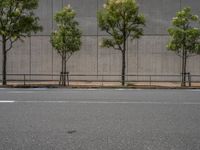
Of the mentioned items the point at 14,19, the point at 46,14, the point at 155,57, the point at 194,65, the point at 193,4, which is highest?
the point at 193,4

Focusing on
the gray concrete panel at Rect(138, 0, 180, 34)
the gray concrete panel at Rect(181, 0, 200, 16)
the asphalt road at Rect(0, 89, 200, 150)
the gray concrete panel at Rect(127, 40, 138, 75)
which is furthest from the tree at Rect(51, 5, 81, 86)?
the asphalt road at Rect(0, 89, 200, 150)

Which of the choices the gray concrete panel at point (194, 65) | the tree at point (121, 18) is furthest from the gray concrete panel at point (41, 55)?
the gray concrete panel at point (194, 65)

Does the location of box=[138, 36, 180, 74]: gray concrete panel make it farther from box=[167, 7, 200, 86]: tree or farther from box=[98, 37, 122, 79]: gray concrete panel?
box=[167, 7, 200, 86]: tree

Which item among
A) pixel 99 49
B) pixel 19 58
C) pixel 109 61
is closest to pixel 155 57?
pixel 109 61

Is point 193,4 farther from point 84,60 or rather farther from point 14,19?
point 14,19

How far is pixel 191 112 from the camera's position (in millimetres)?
10141

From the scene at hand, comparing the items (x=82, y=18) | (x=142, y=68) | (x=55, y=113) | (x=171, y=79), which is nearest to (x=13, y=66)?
(x=82, y=18)

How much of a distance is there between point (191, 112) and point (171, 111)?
24.2 inches

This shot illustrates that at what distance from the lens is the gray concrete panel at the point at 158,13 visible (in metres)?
31.0

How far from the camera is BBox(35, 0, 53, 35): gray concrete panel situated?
31.5m

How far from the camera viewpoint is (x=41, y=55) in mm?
31766

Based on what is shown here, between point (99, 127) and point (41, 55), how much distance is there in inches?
975

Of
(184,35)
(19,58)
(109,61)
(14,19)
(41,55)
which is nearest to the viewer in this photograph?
(14,19)

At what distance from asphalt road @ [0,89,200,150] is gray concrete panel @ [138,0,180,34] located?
20.4 m
